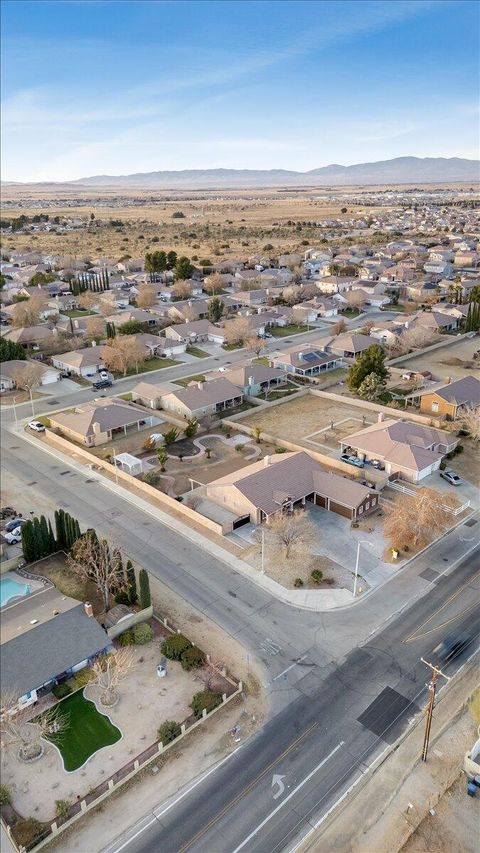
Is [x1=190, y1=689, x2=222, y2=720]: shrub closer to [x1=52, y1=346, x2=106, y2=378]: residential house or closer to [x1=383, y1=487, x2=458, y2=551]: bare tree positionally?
[x1=383, y1=487, x2=458, y2=551]: bare tree

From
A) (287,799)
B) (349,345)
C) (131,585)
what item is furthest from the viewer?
(349,345)

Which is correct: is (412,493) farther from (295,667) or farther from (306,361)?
(306,361)

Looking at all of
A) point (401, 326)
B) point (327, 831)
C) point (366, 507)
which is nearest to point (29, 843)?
point (327, 831)

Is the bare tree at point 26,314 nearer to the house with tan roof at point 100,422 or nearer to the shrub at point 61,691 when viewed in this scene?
the house with tan roof at point 100,422

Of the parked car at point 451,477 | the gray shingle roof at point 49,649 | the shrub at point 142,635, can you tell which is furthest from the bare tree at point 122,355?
the shrub at point 142,635

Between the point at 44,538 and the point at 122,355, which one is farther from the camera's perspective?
the point at 122,355

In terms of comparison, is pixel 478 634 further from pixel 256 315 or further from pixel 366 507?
pixel 256 315

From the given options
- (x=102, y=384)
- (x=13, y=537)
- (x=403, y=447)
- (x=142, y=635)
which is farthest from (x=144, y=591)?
(x=102, y=384)
